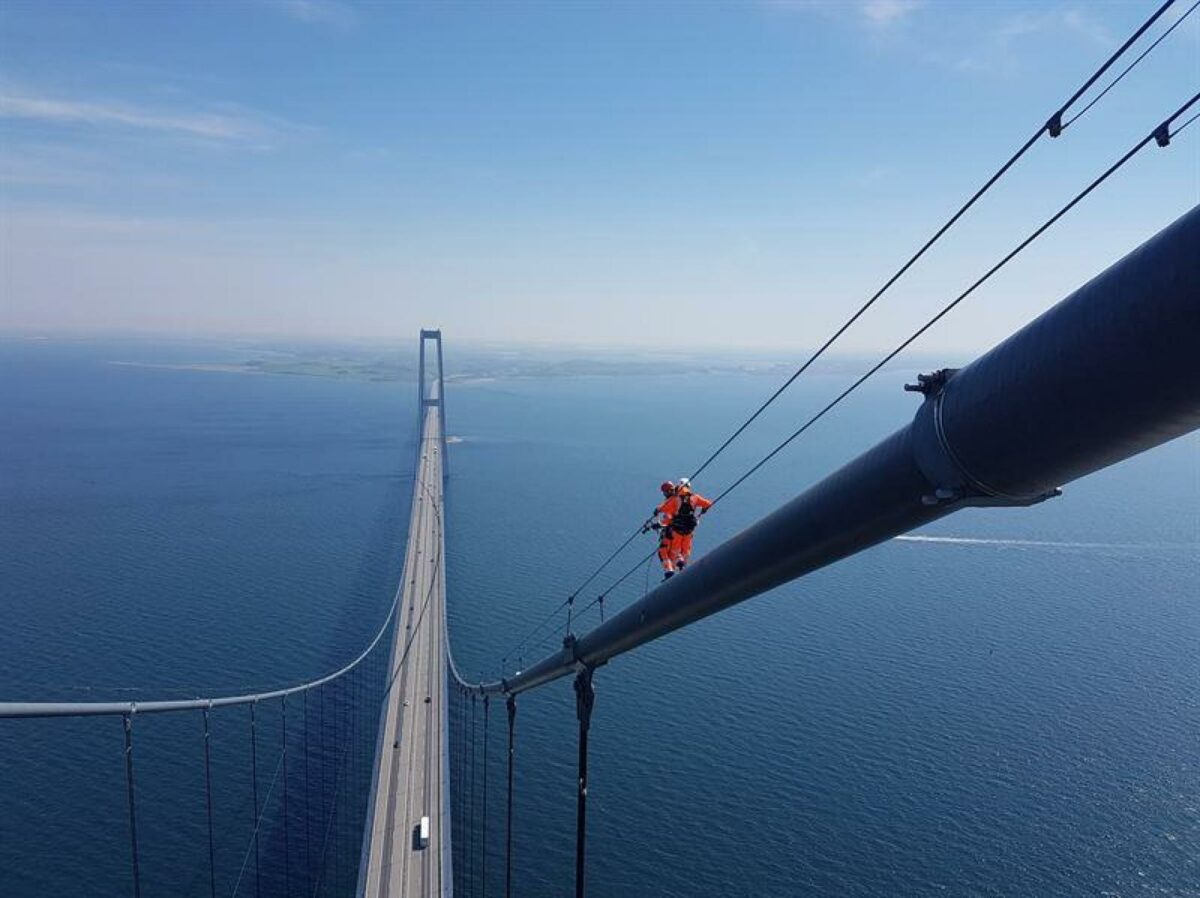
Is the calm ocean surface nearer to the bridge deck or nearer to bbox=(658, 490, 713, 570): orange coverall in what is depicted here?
the bridge deck

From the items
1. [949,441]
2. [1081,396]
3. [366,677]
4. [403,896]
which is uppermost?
[1081,396]

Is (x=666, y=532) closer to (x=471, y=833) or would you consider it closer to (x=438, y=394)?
(x=471, y=833)

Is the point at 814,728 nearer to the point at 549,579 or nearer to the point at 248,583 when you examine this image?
the point at 549,579

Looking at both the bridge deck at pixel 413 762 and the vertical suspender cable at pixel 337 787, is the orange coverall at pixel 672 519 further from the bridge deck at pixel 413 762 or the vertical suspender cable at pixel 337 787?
the vertical suspender cable at pixel 337 787

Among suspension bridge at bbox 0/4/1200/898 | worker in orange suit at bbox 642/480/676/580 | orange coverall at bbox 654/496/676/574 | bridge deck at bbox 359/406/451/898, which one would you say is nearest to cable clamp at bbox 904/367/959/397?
suspension bridge at bbox 0/4/1200/898

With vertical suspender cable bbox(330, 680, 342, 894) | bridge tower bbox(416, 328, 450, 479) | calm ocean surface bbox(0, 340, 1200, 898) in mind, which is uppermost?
bridge tower bbox(416, 328, 450, 479)

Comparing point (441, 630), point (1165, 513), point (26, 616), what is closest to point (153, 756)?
point (441, 630)
